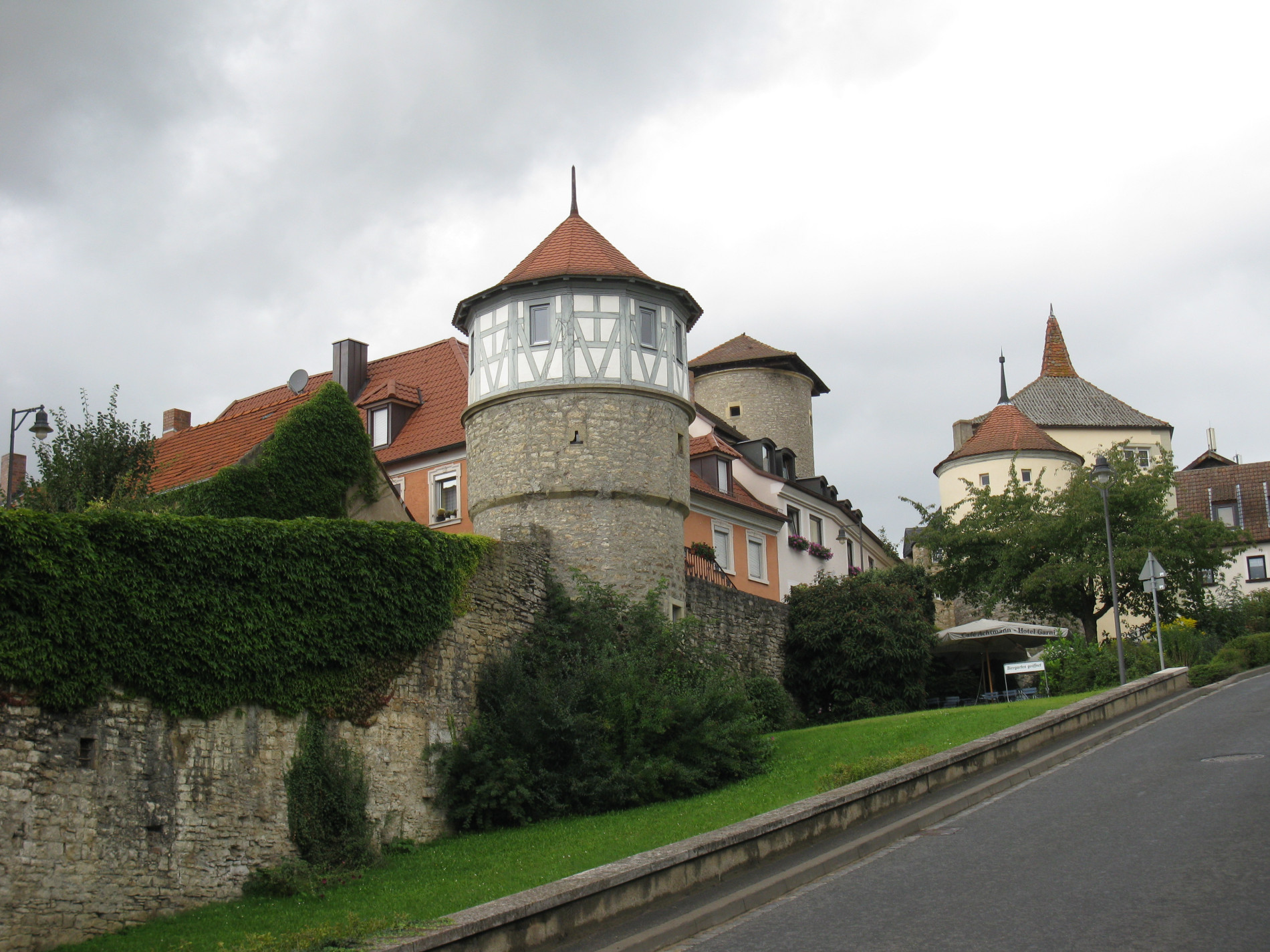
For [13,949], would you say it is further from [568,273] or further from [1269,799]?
[568,273]

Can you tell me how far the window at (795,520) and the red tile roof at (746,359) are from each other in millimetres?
10588

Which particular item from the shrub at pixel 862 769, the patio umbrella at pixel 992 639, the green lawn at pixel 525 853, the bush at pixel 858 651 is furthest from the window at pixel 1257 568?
the shrub at pixel 862 769

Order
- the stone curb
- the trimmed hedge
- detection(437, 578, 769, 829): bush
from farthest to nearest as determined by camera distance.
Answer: detection(437, 578, 769, 829): bush < the trimmed hedge < the stone curb

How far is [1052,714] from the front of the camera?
19.0 meters

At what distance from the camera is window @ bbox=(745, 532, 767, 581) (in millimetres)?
39625

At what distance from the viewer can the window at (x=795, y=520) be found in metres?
42.7

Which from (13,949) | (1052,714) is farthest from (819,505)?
(13,949)

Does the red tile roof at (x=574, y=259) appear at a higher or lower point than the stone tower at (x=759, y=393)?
lower

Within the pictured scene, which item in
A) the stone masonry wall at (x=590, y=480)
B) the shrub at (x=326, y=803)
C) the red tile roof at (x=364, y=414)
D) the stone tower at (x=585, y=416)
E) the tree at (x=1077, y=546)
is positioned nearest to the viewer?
the shrub at (x=326, y=803)

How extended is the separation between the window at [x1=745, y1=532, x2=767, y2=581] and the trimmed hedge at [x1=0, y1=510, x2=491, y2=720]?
19.9m

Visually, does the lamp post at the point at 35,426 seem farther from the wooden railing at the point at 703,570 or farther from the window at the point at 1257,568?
the window at the point at 1257,568

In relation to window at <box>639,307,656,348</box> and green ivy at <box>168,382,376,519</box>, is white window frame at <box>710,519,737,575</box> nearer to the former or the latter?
window at <box>639,307,656,348</box>

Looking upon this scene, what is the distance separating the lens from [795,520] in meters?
43.2

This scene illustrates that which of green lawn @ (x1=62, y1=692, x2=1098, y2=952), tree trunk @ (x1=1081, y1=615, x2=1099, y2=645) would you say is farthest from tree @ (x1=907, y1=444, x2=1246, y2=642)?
green lawn @ (x1=62, y1=692, x2=1098, y2=952)
